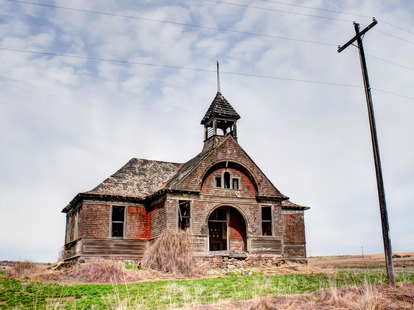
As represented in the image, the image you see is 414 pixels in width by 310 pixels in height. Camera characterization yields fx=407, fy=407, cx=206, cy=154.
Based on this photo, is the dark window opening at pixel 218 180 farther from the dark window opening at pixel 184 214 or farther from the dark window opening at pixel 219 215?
the dark window opening at pixel 219 215

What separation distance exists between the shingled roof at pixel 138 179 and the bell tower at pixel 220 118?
4.09 metres

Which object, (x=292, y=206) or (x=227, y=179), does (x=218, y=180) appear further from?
(x=292, y=206)

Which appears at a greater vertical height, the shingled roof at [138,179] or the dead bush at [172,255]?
the shingled roof at [138,179]

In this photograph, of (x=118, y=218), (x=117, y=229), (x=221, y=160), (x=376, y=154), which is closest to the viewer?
(x=376, y=154)

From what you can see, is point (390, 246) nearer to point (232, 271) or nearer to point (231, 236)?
point (232, 271)

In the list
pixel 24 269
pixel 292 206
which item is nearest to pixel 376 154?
pixel 292 206

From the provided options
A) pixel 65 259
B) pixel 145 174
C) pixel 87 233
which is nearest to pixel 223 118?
pixel 145 174

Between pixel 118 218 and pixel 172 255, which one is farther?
pixel 118 218

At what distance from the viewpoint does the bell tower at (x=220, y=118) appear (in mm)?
29906

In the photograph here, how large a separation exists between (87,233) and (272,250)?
1178 centimetres

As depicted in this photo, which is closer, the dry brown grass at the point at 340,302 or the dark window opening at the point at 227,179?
the dry brown grass at the point at 340,302

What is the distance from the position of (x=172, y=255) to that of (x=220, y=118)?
12763mm

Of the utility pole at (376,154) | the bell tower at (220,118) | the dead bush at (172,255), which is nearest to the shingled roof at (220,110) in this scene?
the bell tower at (220,118)

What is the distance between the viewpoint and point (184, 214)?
82.5 feet
